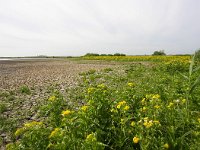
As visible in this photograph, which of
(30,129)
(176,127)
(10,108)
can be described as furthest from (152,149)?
(10,108)

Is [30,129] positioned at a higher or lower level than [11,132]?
higher

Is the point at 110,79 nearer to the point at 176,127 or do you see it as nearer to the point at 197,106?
the point at 197,106

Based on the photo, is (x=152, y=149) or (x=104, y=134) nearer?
(x=152, y=149)

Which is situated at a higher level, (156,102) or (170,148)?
(156,102)

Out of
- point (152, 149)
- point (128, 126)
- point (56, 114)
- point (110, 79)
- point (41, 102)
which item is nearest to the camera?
point (152, 149)

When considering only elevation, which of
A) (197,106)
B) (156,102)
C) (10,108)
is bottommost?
(10,108)

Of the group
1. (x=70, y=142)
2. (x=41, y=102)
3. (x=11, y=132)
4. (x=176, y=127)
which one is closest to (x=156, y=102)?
(x=176, y=127)

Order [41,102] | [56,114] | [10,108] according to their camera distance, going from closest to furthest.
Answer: [56,114] < [10,108] < [41,102]

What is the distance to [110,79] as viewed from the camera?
9.86 m

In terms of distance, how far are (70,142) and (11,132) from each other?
6.70 feet

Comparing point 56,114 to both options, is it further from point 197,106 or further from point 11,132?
point 197,106

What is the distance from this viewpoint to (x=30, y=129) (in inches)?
116

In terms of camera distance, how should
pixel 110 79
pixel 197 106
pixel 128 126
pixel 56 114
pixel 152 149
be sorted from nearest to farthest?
pixel 152 149 < pixel 128 126 < pixel 56 114 < pixel 197 106 < pixel 110 79

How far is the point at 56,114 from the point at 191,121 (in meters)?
2.14
